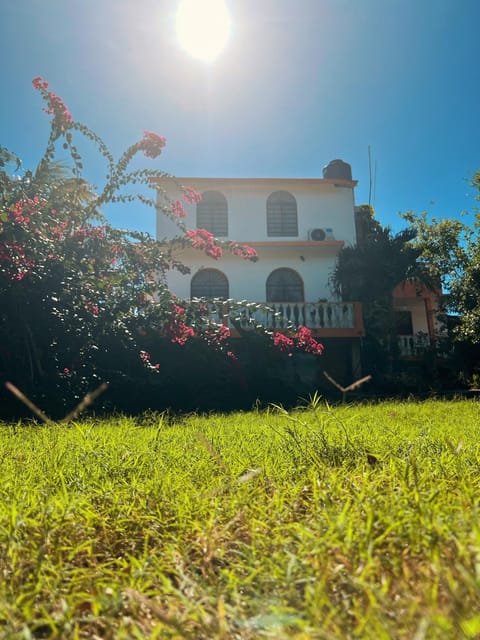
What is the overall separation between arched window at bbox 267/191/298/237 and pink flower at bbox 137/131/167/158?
7.74m

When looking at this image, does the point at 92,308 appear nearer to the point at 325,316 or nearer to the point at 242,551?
the point at 242,551

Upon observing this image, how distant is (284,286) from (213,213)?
3262 mm

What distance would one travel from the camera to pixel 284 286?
49.2 ft

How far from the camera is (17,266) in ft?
18.9

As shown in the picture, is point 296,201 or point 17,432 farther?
point 296,201

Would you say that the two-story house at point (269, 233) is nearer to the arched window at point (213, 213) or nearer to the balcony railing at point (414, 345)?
the arched window at point (213, 213)

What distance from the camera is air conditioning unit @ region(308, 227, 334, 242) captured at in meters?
14.9

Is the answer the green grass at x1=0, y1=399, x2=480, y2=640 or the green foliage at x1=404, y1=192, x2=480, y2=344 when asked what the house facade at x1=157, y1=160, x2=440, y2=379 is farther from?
the green grass at x1=0, y1=399, x2=480, y2=640

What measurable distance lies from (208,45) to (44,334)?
17.9 ft

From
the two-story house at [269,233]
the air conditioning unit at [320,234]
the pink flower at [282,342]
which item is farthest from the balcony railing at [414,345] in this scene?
the pink flower at [282,342]

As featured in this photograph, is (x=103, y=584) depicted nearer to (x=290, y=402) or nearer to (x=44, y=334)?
(x=44, y=334)

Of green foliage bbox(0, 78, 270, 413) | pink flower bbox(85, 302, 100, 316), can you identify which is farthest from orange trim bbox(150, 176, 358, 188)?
pink flower bbox(85, 302, 100, 316)

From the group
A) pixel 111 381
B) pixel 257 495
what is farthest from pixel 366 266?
pixel 257 495

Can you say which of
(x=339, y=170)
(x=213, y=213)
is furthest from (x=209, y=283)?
(x=339, y=170)
